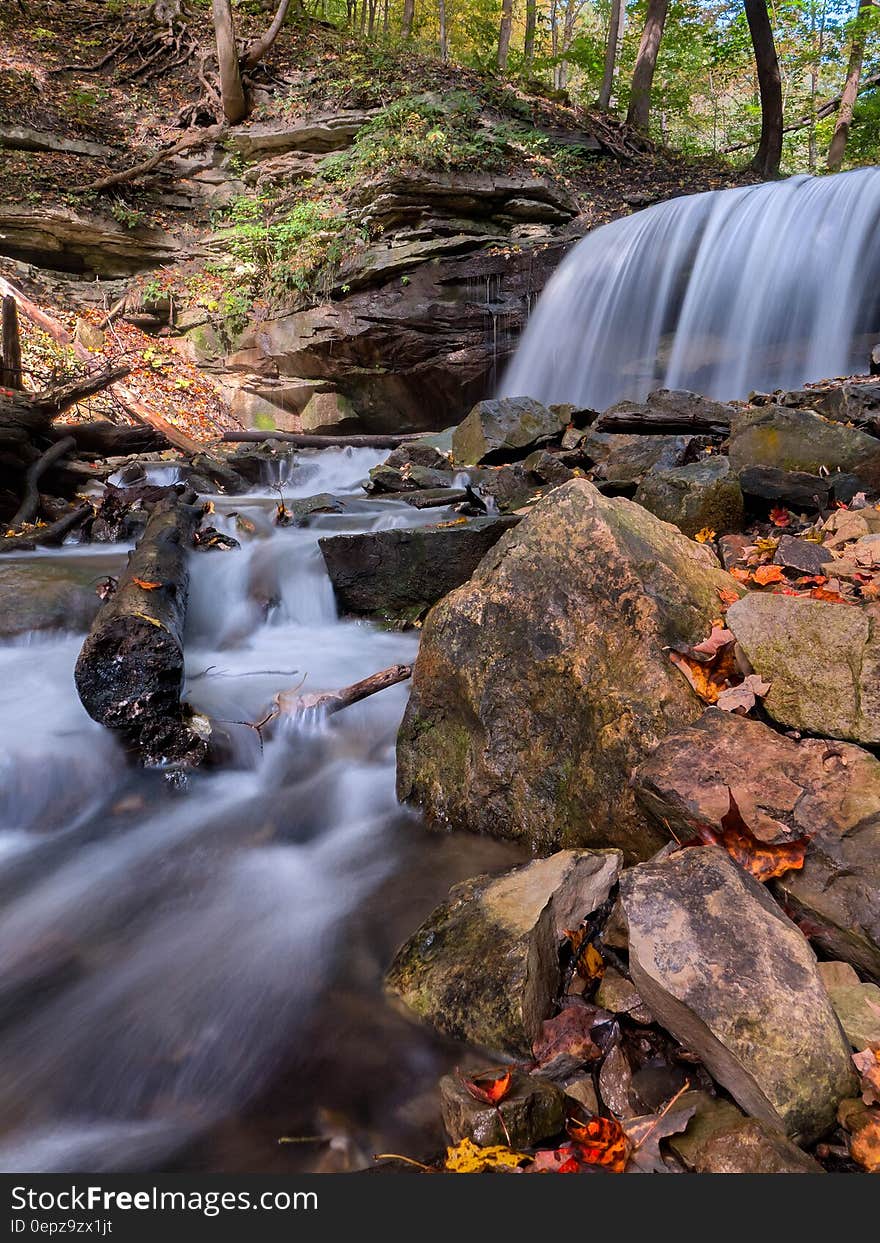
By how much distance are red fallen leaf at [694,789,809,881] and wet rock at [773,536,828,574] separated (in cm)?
163

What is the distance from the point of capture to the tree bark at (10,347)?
28.1 ft

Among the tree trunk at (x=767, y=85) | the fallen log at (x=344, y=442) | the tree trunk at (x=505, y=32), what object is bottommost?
the fallen log at (x=344, y=442)

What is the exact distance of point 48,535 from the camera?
20.5 feet

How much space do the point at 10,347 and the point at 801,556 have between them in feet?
31.4

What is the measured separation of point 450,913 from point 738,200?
505 inches

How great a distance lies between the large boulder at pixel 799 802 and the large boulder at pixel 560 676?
0.22m

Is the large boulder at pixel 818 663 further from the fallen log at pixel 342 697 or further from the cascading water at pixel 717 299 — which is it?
the cascading water at pixel 717 299

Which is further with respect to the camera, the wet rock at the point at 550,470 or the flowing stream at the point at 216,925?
the wet rock at the point at 550,470

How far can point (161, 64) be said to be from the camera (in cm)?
1875

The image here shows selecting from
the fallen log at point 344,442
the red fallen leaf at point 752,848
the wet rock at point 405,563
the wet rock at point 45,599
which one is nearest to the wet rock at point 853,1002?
the red fallen leaf at point 752,848

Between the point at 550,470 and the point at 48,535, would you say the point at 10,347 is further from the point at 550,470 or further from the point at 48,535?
the point at 550,470

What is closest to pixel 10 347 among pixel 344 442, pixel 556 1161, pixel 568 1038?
pixel 344 442

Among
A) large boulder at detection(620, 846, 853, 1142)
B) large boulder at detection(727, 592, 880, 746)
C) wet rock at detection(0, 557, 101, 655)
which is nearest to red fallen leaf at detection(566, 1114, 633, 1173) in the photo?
large boulder at detection(620, 846, 853, 1142)

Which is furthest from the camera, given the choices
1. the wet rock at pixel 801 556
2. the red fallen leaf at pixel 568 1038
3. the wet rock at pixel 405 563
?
the wet rock at pixel 405 563
